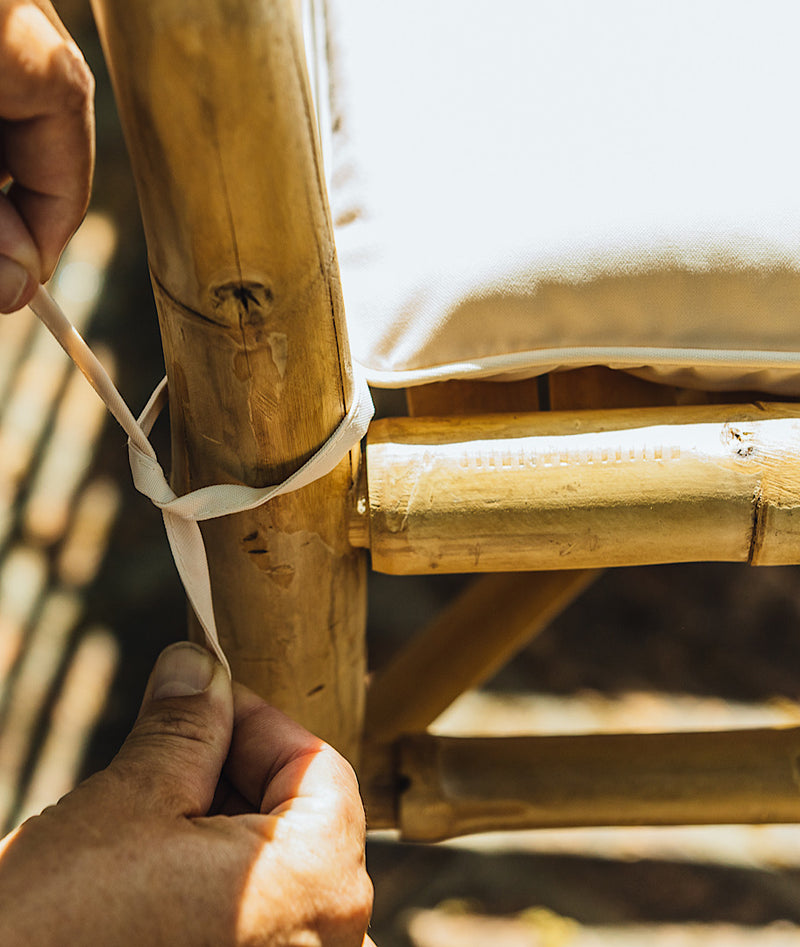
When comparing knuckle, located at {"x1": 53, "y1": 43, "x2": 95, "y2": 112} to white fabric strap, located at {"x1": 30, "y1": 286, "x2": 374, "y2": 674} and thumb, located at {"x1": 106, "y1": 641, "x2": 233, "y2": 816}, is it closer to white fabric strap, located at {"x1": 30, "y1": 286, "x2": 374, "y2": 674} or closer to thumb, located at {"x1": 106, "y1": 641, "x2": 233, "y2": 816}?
white fabric strap, located at {"x1": 30, "y1": 286, "x2": 374, "y2": 674}

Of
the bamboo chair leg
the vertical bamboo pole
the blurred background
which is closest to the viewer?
the vertical bamboo pole

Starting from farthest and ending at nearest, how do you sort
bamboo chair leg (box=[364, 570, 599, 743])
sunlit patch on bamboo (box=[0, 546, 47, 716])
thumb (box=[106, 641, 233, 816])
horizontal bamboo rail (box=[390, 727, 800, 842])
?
sunlit patch on bamboo (box=[0, 546, 47, 716]), bamboo chair leg (box=[364, 570, 599, 743]), horizontal bamboo rail (box=[390, 727, 800, 842]), thumb (box=[106, 641, 233, 816])

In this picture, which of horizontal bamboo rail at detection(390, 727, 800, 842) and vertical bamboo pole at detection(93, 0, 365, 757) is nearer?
vertical bamboo pole at detection(93, 0, 365, 757)

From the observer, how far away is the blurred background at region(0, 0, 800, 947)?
0.84 meters

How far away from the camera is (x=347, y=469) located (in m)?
0.46

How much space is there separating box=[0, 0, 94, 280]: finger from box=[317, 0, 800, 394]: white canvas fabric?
0.17m

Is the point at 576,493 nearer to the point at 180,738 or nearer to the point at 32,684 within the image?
the point at 180,738

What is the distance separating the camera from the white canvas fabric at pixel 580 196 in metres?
0.44

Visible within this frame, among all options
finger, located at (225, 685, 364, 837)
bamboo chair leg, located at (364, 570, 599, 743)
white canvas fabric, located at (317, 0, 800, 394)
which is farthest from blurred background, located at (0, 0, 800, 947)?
white canvas fabric, located at (317, 0, 800, 394)

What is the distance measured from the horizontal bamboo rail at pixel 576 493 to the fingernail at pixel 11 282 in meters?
0.19

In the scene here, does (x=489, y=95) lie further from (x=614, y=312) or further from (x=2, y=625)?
(x=2, y=625)

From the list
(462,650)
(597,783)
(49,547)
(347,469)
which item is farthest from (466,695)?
(347,469)

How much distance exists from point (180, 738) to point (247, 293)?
0.20 meters

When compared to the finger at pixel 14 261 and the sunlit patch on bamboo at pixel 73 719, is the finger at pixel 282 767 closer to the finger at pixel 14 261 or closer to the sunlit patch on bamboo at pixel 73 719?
the finger at pixel 14 261
